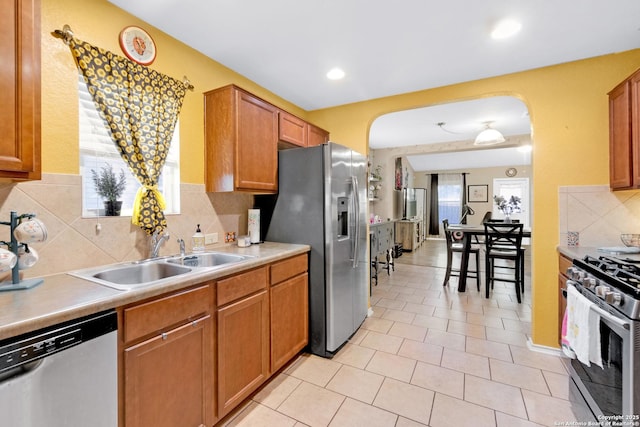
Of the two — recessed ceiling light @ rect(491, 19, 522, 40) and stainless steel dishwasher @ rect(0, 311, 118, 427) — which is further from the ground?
recessed ceiling light @ rect(491, 19, 522, 40)

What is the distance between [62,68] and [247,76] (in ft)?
4.82

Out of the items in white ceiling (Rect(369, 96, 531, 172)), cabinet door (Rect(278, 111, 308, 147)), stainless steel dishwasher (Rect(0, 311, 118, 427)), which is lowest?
stainless steel dishwasher (Rect(0, 311, 118, 427))

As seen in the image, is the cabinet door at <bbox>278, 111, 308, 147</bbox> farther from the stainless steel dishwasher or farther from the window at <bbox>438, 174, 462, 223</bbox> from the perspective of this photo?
the window at <bbox>438, 174, 462, 223</bbox>

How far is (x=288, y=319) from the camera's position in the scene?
220 centimetres

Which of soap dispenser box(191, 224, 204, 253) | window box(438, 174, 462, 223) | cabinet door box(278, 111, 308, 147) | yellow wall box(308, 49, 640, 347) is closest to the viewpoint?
soap dispenser box(191, 224, 204, 253)

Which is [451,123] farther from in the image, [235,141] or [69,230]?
[69,230]

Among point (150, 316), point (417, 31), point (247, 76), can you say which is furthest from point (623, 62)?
point (150, 316)

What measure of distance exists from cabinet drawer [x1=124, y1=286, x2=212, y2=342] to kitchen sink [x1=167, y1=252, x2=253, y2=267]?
47cm

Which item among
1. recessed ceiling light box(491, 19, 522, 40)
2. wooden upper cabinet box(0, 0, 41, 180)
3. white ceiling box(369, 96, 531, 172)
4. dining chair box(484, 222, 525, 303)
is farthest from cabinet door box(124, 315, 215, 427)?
dining chair box(484, 222, 525, 303)

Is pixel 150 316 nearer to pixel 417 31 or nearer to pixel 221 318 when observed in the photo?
pixel 221 318

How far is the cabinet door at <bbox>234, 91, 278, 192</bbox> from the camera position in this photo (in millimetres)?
2218

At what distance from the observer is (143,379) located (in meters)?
1.23

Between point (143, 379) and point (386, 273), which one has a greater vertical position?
point (143, 379)

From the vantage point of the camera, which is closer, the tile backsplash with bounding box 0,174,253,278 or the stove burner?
the stove burner
